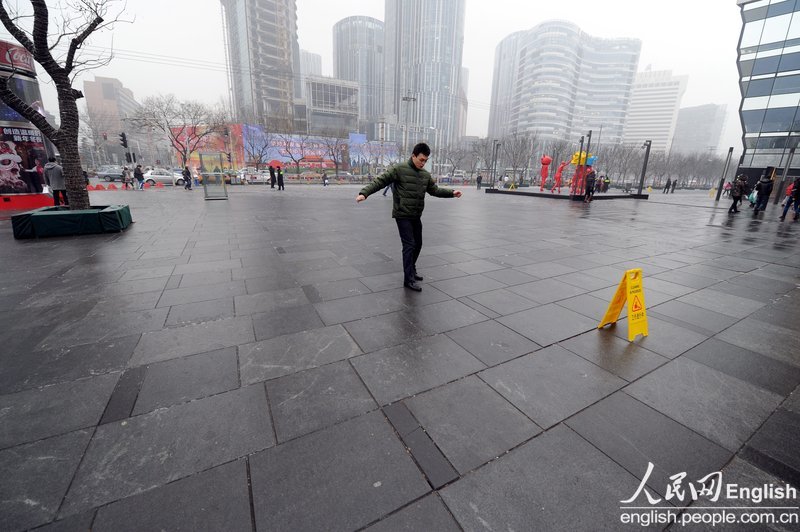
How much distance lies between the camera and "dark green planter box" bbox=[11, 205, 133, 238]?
8250 mm

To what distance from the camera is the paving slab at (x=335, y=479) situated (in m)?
1.77

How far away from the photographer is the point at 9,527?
1694mm

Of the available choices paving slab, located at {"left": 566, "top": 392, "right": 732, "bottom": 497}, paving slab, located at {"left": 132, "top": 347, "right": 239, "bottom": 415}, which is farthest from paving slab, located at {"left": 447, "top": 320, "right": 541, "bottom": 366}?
paving slab, located at {"left": 132, "top": 347, "right": 239, "bottom": 415}

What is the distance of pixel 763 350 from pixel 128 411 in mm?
6006

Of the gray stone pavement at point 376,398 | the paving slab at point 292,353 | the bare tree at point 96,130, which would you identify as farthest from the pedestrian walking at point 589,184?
the bare tree at point 96,130

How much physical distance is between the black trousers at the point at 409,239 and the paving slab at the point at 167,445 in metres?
2.88

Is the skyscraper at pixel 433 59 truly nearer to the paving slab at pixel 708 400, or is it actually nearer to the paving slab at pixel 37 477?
the paving slab at pixel 708 400

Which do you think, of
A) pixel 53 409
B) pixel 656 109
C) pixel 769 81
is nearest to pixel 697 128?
pixel 656 109

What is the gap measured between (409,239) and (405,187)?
74 cm

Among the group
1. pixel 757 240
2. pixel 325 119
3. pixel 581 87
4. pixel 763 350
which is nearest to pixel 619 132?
pixel 581 87

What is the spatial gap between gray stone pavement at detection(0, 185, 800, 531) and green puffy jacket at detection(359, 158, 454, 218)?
3.97ft

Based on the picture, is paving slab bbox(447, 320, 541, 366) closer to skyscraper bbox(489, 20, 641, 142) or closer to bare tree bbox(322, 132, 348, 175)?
bare tree bbox(322, 132, 348, 175)

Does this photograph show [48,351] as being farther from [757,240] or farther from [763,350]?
[757,240]

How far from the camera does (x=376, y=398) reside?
2.71 meters
